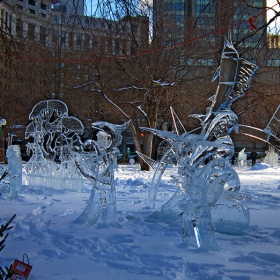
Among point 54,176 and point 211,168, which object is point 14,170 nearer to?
point 54,176

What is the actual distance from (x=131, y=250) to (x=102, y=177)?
194cm

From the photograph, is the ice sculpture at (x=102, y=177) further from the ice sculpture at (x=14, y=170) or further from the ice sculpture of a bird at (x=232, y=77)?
the ice sculpture at (x=14, y=170)

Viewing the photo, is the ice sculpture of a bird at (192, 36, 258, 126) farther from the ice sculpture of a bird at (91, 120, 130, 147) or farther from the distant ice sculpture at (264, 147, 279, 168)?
the distant ice sculpture at (264, 147, 279, 168)

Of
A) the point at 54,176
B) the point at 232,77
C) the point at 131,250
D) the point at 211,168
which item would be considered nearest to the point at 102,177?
the point at 131,250

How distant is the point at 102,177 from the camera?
626cm

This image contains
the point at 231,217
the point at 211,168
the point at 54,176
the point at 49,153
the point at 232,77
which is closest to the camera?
the point at 211,168

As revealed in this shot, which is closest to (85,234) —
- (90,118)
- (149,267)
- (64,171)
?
(149,267)

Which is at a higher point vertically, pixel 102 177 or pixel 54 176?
pixel 102 177

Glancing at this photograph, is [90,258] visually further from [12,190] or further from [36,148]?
[36,148]

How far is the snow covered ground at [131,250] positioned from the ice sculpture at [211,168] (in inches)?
10.1

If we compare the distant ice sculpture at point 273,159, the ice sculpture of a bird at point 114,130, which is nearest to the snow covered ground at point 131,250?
the ice sculpture of a bird at point 114,130

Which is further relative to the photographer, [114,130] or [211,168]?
[114,130]

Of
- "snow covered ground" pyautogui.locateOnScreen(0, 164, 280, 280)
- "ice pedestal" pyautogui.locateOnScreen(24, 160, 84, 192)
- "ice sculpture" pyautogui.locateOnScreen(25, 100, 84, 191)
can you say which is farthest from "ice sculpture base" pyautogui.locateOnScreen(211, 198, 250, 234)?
"ice sculpture" pyautogui.locateOnScreen(25, 100, 84, 191)

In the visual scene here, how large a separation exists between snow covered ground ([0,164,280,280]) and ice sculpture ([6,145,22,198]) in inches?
75.6
